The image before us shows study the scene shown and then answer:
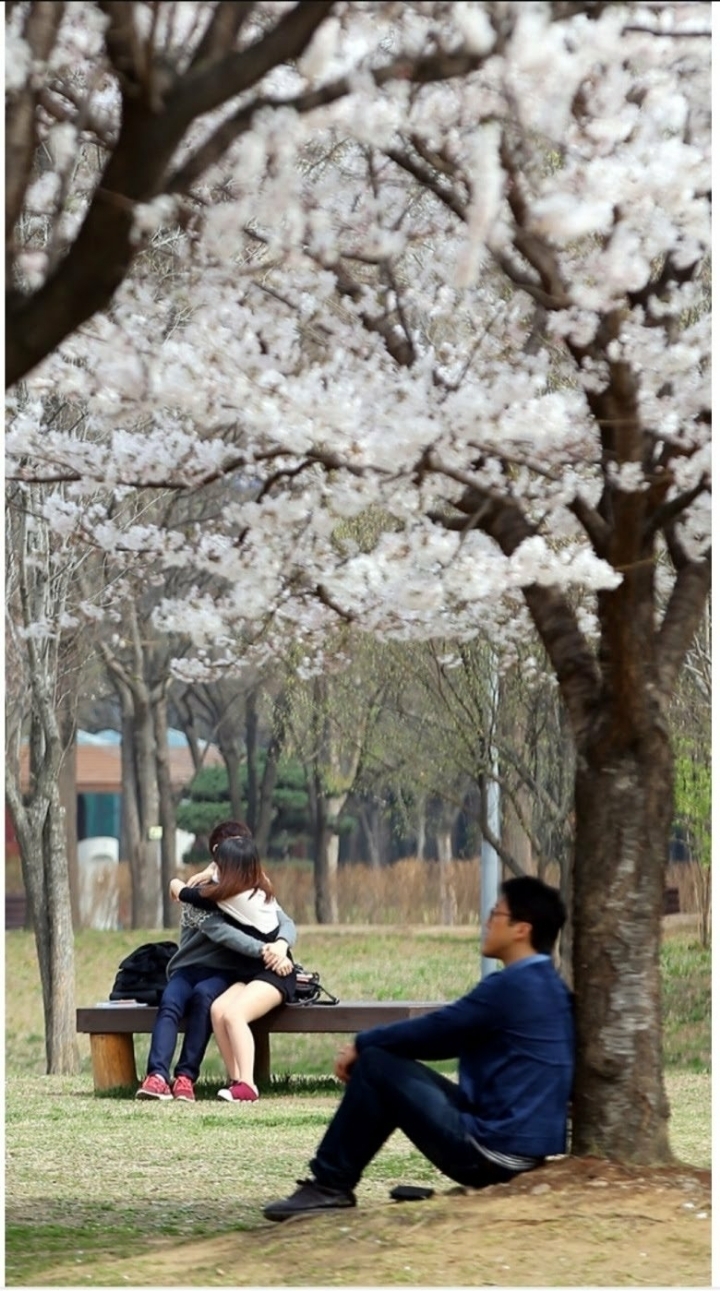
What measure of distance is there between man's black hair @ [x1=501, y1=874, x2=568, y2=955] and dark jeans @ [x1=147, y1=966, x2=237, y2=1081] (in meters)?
4.72

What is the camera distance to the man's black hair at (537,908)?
6.02 meters

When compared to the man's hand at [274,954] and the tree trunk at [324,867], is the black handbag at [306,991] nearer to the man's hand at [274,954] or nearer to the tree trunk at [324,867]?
the man's hand at [274,954]

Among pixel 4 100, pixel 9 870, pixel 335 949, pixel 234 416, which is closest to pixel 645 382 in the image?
pixel 234 416

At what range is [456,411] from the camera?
579 centimetres

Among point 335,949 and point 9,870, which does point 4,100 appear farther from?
point 9,870

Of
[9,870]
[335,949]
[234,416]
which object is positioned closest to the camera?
[234,416]

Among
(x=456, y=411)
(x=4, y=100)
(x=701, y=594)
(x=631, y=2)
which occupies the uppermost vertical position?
(x=631, y=2)

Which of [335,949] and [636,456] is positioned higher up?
[636,456]

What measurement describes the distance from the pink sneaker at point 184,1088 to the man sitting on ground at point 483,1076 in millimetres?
4523

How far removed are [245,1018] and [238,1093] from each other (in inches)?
18.1

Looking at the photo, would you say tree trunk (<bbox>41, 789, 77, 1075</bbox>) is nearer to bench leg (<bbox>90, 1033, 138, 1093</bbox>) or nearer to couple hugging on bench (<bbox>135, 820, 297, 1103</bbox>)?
bench leg (<bbox>90, 1033, 138, 1093</bbox>)

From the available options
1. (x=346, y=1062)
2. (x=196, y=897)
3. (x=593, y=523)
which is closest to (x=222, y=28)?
(x=593, y=523)

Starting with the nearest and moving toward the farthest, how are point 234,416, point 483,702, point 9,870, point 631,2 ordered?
1. point 631,2
2. point 234,416
3. point 483,702
4. point 9,870

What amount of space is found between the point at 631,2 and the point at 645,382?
4.78ft
